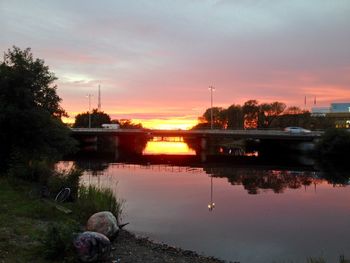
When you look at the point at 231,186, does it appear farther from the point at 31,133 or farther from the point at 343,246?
the point at 343,246

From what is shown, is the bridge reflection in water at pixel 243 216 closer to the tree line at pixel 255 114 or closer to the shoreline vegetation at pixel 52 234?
the shoreline vegetation at pixel 52 234

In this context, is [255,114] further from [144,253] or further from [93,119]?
[144,253]

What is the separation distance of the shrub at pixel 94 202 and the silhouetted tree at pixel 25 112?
765 cm

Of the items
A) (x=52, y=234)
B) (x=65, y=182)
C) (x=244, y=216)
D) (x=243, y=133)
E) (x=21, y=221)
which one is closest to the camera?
(x=52, y=234)

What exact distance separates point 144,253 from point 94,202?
580 centimetres

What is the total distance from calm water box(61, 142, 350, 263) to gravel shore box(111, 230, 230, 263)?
2010mm

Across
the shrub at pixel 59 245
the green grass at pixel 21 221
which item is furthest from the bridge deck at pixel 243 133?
the shrub at pixel 59 245

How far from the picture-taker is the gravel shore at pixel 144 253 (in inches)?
510

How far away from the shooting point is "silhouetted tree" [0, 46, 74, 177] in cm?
2845

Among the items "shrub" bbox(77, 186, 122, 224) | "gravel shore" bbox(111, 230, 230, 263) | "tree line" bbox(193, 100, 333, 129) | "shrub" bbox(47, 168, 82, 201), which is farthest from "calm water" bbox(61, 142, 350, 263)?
"tree line" bbox(193, 100, 333, 129)

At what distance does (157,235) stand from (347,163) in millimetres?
49353

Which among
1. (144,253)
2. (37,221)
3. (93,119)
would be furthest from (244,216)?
(93,119)

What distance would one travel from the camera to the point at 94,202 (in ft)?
63.1

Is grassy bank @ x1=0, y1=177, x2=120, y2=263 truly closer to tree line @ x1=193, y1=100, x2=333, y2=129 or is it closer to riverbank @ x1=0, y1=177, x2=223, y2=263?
riverbank @ x1=0, y1=177, x2=223, y2=263
